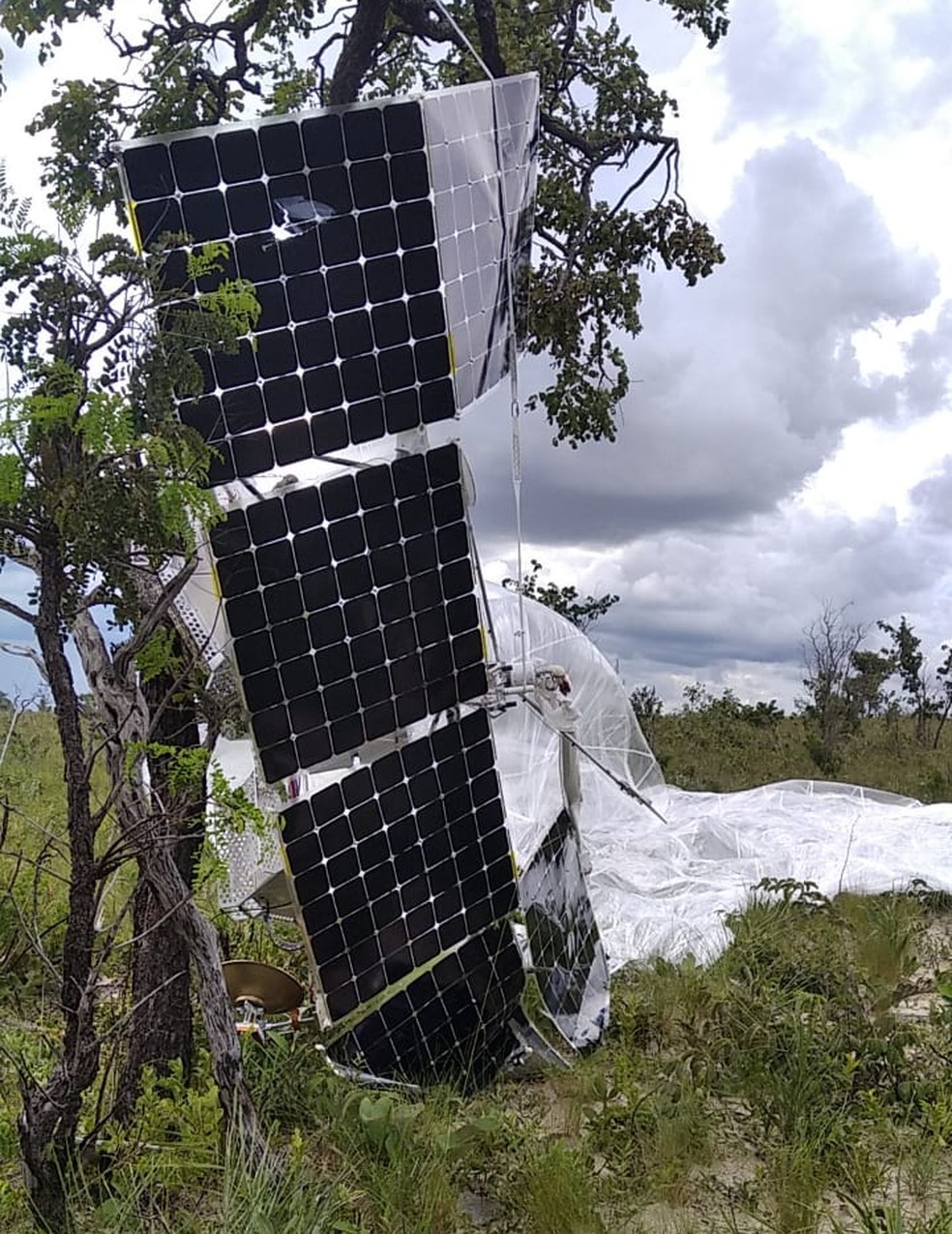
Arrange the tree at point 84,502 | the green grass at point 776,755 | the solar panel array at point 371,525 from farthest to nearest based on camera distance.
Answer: the green grass at point 776,755 → the solar panel array at point 371,525 → the tree at point 84,502

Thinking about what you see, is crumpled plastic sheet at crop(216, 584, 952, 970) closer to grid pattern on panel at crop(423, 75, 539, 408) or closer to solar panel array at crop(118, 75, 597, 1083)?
solar panel array at crop(118, 75, 597, 1083)

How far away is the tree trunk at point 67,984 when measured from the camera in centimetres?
333

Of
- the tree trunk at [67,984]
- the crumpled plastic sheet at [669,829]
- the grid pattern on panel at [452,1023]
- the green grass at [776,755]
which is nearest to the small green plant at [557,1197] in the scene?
the grid pattern on panel at [452,1023]

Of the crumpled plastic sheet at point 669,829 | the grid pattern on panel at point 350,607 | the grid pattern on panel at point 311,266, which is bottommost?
the crumpled plastic sheet at point 669,829

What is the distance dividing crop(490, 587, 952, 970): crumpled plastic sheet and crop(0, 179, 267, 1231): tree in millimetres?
3390

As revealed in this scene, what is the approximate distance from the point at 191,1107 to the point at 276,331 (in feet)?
8.66

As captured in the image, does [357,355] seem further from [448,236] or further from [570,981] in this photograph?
[570,981]

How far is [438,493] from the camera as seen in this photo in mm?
4637

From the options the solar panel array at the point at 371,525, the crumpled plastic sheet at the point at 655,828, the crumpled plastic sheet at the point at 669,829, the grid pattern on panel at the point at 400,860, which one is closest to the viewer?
the solar panel array at the point at 371,525

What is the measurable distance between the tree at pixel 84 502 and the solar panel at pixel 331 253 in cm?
38

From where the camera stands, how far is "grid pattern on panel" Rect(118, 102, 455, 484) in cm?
388

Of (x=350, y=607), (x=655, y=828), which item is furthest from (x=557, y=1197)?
(x=655, y=828)

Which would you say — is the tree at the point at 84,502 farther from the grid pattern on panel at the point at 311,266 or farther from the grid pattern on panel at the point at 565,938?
the grid pattern on panel at the point at 565,938

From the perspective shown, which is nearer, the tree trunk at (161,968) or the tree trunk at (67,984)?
the tree trunk at (67,984)
